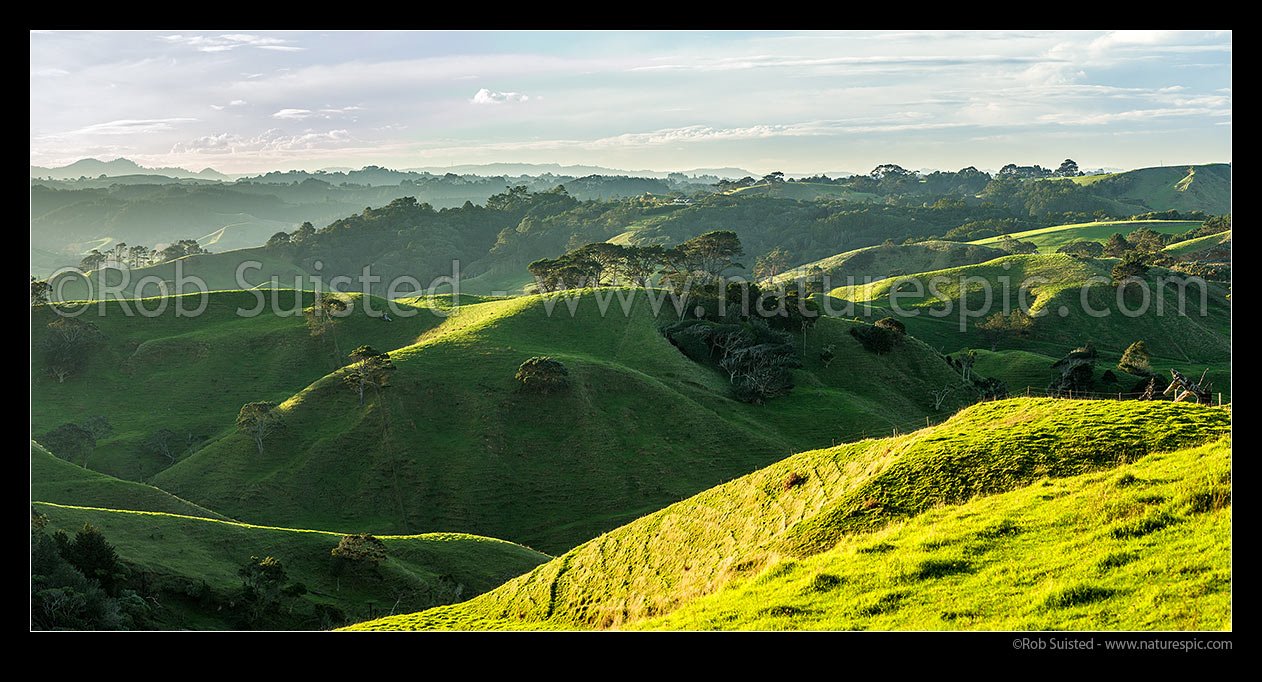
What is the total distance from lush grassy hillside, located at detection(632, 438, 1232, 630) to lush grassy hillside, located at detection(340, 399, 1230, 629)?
14.8 inches

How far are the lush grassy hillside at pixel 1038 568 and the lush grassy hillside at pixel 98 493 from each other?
1714 inches

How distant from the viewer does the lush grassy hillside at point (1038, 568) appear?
11.8m

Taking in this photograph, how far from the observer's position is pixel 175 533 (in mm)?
38219

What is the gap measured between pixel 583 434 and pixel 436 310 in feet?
141

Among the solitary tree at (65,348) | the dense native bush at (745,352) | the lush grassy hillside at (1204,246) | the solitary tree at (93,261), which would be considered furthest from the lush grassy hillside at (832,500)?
the solitary tree at (93,261)

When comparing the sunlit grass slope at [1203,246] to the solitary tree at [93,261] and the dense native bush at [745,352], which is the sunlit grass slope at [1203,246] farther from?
the solitary tree at [93,261]

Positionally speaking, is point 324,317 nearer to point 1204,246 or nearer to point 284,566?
point 284,566

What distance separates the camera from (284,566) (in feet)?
128

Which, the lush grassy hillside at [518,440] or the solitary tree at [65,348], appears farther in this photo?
the solitary tree at [65,348]

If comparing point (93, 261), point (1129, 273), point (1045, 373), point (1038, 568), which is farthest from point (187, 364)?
point (1129, 273)

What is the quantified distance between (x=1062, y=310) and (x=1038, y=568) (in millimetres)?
130265

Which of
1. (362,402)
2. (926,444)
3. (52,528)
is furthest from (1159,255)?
(52,528)

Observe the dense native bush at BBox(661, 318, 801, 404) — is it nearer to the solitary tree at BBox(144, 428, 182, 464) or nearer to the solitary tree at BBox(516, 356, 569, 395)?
the solitary tree at BBox(516, 356, 569, 395)
